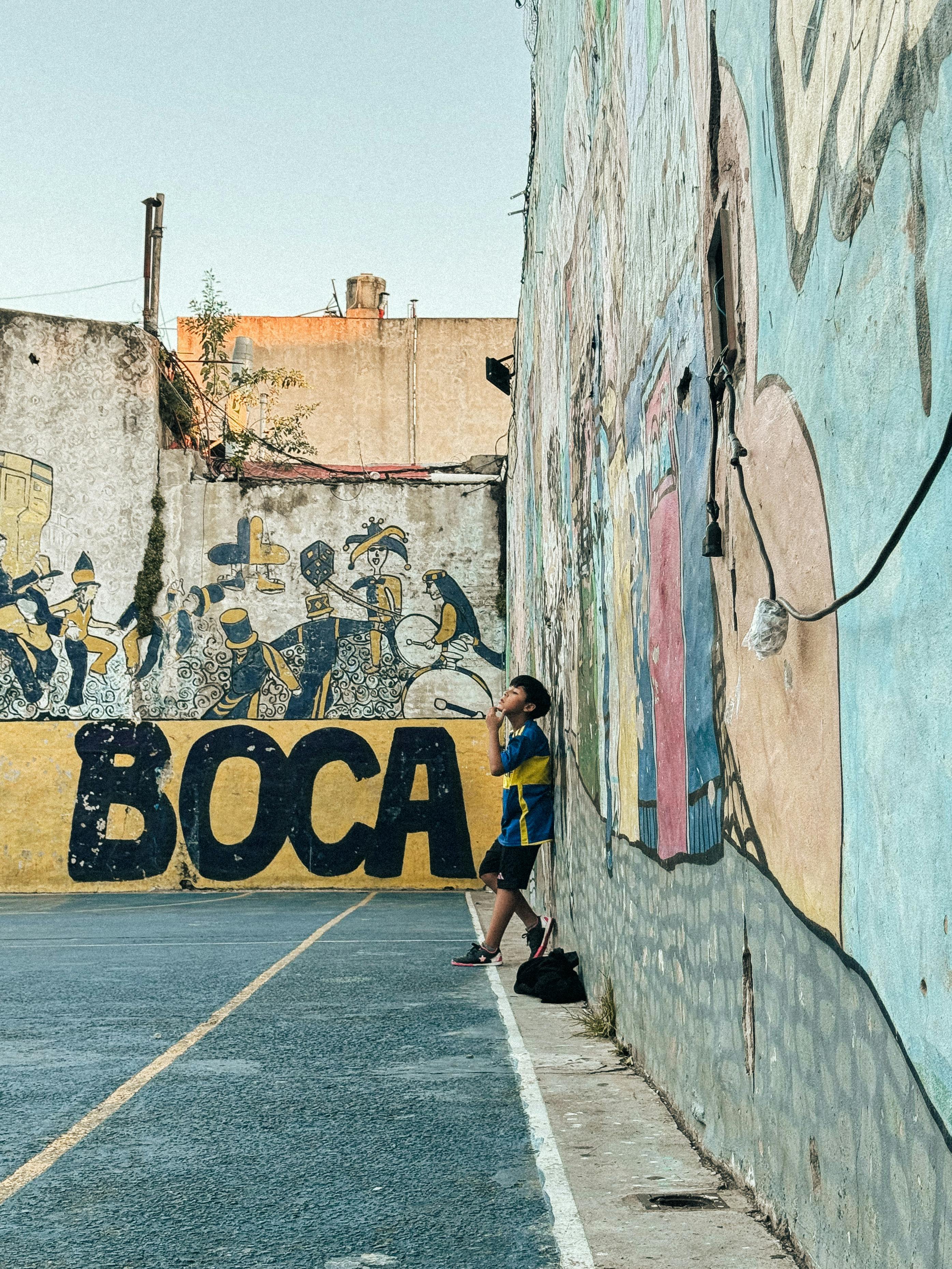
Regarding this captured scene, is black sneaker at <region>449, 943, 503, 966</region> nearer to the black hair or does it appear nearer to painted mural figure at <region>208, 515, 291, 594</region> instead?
the black hair

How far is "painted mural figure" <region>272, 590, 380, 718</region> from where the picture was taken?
57.6 feet

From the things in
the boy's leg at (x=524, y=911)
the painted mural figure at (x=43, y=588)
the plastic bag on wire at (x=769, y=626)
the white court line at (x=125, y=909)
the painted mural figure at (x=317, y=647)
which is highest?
the painted mural figure at (x=43, y=588)

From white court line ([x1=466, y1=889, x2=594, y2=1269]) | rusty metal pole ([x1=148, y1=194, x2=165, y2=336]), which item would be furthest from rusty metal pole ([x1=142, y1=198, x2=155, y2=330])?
white court line ([x1=466, y1=889, x2=594, y2=1269])

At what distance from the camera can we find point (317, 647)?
58.1 ft

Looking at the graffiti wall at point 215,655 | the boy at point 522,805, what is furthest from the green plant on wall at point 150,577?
the boy at point 522,805

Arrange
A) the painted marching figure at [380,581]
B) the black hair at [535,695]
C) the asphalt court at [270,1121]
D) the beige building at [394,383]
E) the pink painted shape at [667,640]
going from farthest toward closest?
the beige building at [394,383]
the painted marching figure at [380,581]
the black hair at [535,695]
the pink painted shape at [667,640]
the asphalt court at [270,1121]

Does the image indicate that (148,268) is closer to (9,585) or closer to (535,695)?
(9,585)

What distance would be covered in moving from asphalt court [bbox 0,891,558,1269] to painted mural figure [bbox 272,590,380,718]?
29.0 feet

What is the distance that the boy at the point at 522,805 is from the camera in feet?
27.0

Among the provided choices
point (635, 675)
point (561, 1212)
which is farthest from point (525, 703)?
point (561, 1212)

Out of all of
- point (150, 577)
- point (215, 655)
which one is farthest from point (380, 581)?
point (150, 577)

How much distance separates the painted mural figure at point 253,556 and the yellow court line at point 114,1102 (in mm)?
10400

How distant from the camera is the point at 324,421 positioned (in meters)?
29.6

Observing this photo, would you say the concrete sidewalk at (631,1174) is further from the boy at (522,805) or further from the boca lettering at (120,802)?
the boca lettering at (120,802)
